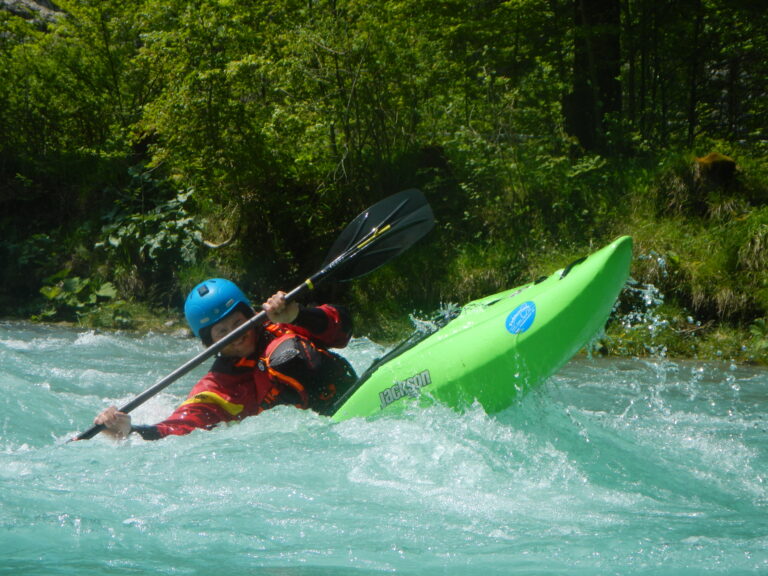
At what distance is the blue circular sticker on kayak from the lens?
3.84m

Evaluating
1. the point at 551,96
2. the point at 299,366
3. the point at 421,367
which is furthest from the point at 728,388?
the point at 551,96

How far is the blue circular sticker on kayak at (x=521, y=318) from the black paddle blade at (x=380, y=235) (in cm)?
116

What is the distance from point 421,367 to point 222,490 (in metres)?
1.14

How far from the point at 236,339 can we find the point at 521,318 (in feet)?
4.12

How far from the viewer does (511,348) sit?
383 centimetres

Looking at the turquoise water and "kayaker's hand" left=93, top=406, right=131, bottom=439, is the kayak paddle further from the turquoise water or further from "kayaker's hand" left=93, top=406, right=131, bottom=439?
"kayaker's hand" left=93, top=406, right=131, bottom=439

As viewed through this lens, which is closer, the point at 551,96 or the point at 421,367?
the point at 421,367

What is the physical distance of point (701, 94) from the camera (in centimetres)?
997

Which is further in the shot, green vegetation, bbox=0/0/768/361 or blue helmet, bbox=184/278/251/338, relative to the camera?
green vegetation, bbox=0/0/768/361

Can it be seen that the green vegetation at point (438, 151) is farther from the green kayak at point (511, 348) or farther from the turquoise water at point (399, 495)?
the turquoise water at point (399, 495)

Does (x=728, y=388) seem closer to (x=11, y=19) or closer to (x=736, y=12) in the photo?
(x=736, y=12)

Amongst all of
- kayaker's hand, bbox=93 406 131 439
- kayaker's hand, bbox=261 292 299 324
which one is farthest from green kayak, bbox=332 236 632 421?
kayaker's hand, bbox=93 406 131 439

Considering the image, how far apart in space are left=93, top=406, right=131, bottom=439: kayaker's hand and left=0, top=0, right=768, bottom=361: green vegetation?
433 cm

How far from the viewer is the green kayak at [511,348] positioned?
3814 mm
